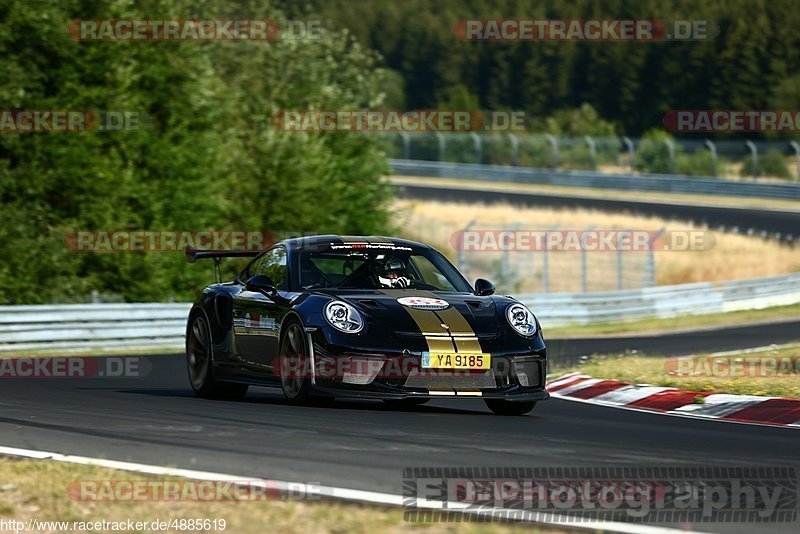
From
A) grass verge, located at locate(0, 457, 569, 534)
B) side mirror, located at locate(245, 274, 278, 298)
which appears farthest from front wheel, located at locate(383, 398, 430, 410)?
grass verge, located at locate(0, 457, 569, 534)

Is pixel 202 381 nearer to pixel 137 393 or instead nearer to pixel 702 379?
pixel 137 393

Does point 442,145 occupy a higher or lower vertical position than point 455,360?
higher

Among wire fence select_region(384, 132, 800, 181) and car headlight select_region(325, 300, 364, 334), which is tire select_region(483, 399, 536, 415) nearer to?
car headlight select_region(325, 300, 364, 334)

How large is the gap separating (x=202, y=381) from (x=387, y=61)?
394 ft

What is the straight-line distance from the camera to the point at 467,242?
40.4 m

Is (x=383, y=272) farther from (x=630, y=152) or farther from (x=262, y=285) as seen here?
(x=630, y=152)

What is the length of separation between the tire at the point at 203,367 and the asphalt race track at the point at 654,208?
29.4 meters

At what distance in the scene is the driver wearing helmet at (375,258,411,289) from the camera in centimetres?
1123

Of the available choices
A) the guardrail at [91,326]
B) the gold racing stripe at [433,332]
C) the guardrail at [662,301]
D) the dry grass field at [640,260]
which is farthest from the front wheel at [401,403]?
the dry grass field at [640,260]

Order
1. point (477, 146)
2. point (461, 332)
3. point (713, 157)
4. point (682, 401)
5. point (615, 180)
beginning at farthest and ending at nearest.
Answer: point (477, 146)
point (615, 180)
point (713, 157)
point (682, 401)
point (461, 332)

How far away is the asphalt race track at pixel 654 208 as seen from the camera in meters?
45.9

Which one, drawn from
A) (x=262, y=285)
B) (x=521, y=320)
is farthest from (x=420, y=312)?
(x=262, y=285)

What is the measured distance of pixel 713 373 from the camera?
1435cm

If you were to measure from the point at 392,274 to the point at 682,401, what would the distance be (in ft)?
8.62
